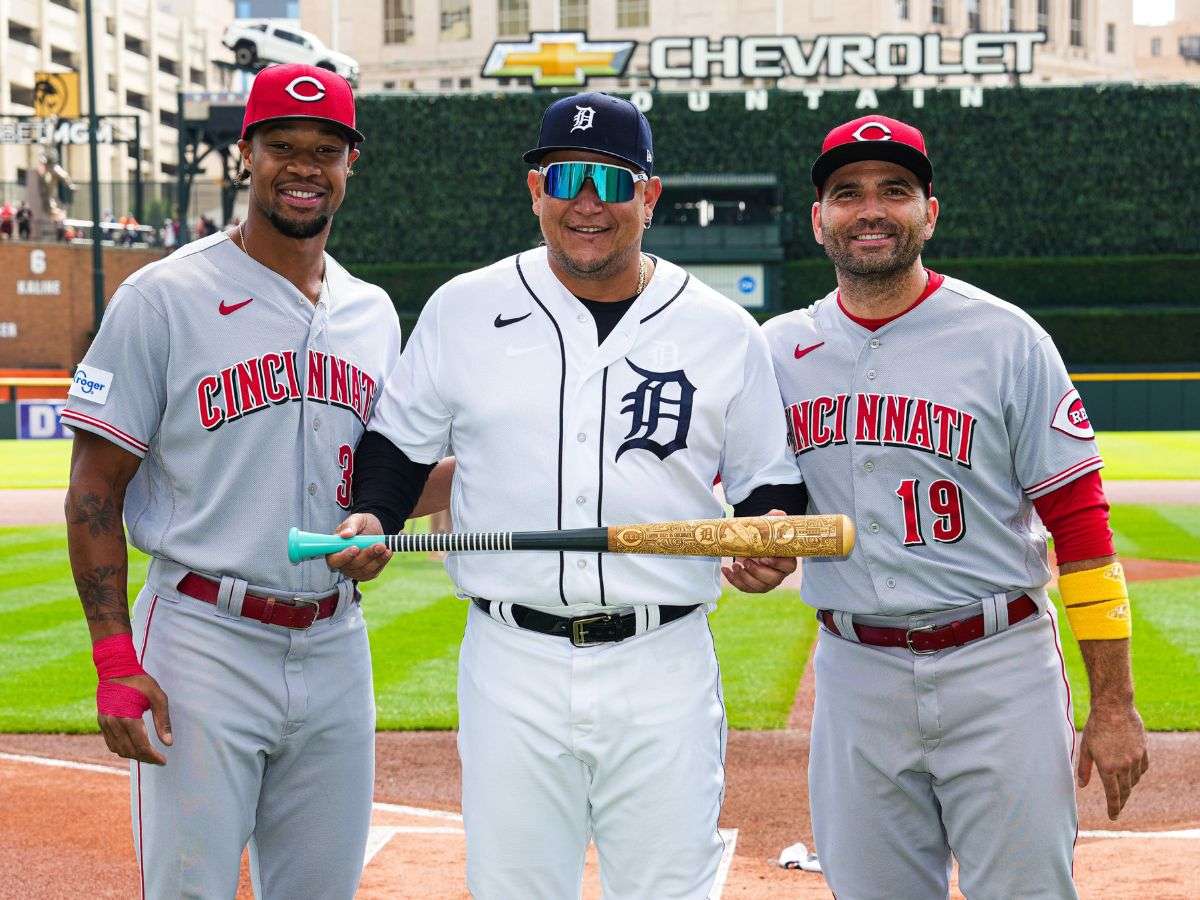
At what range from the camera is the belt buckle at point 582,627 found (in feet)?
11.0

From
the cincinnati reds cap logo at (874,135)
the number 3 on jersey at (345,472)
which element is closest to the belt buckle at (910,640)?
the cincinnati reds cap logo at (874,135)

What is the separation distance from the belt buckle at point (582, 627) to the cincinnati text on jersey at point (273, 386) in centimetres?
93

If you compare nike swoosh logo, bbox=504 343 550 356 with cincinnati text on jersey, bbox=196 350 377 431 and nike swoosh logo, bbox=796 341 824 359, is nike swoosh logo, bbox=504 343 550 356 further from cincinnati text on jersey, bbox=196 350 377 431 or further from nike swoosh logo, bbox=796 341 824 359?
nike swoosh logo, bbox=796 341 824 359

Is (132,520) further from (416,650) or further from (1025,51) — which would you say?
(1025,51)

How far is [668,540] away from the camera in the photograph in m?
3.11

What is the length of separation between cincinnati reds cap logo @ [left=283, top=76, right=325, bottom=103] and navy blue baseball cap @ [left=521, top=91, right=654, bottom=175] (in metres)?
0.67

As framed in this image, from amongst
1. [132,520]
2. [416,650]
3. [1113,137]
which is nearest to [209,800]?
[132,520]

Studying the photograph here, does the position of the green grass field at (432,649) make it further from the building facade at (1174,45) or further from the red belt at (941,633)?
the building facade at (1174,45)

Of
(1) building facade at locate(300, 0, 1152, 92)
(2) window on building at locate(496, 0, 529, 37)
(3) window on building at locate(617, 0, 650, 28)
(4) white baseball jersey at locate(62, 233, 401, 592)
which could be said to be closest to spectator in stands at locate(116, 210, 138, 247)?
(1) building facade at locate(300, 0, 1152, 92)

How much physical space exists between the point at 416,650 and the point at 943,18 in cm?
7072

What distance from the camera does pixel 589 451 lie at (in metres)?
3.41

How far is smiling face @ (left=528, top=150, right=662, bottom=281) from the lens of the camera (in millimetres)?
3461

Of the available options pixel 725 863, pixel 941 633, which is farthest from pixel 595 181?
pixel 725 863

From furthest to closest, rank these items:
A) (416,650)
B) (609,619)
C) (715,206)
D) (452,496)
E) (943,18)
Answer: (943,18) → (715,206) → (416,650) → (452,496) → (609,619)
